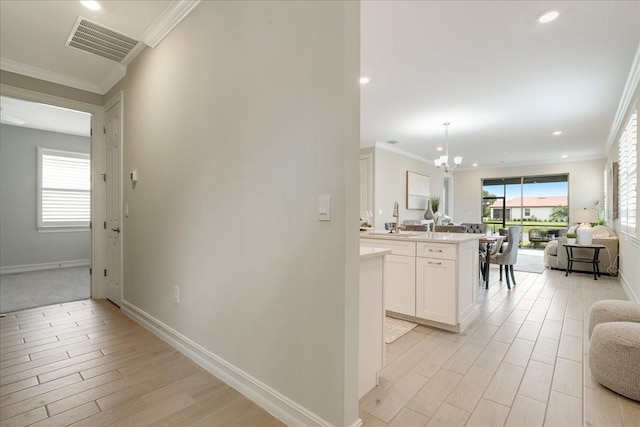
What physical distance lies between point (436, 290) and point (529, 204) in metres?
8.70

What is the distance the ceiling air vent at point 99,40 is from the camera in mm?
2607

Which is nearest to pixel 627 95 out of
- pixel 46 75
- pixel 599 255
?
pixel 599 255

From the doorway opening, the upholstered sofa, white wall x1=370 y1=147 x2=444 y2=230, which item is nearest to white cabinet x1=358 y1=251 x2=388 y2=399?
the doorway opening

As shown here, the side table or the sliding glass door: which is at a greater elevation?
the sliding glass door

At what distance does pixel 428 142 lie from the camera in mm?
6758

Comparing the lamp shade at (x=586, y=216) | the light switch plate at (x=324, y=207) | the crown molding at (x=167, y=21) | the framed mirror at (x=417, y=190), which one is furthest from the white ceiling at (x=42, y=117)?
the lamp shade at (x=586, y=216)

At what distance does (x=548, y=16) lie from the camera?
93.2 inches

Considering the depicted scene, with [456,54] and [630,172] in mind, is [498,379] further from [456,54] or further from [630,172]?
[630,172]

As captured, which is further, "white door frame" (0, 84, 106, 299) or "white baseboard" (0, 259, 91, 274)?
"white baseboard" (0, 259, 91, 274)

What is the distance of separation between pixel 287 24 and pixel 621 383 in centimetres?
287

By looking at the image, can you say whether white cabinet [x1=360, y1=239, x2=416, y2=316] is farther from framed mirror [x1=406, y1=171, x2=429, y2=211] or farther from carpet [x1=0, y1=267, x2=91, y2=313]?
framed mirror [x1=406, y1=171, x2=429, y2=211]

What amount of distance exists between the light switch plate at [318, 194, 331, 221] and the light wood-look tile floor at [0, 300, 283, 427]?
1128 mm

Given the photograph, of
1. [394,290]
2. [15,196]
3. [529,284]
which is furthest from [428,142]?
[15,196]

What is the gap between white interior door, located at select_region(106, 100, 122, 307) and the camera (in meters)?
3.45
